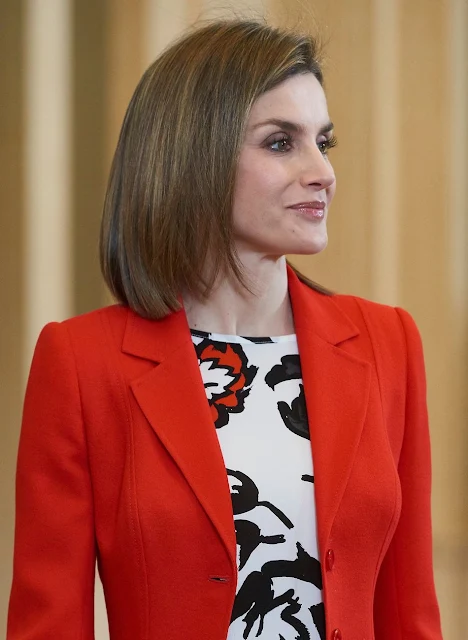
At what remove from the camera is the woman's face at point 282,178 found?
1.41 m

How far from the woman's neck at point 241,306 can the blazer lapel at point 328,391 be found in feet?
0.19

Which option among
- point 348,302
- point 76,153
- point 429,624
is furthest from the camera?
point 76,153

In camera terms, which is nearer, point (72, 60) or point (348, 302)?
point (348, 302)

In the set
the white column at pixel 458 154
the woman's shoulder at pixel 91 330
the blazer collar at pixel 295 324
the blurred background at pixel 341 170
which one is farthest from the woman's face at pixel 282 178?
the white column at pixel 458 154

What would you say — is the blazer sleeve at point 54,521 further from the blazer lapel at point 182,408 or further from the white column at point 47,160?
the white column at point 47,160

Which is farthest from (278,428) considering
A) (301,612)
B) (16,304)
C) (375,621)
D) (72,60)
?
(72,60)

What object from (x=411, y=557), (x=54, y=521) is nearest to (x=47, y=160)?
(x=54, y=521)

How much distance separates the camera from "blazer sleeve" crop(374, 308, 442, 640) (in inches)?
58.5

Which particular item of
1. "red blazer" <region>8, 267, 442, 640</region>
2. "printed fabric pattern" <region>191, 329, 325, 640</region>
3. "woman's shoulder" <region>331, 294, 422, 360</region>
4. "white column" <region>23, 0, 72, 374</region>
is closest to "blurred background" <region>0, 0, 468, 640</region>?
"white column" <region>23, 0, 72, 374</region>

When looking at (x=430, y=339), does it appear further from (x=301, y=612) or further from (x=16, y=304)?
(x=301, y=612)

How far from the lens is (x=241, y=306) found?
151 centimetres

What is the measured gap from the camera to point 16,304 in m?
2.42

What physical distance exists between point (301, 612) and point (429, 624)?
255mm

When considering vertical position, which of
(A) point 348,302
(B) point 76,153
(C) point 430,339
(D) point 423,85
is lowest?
(C) point 430,339
